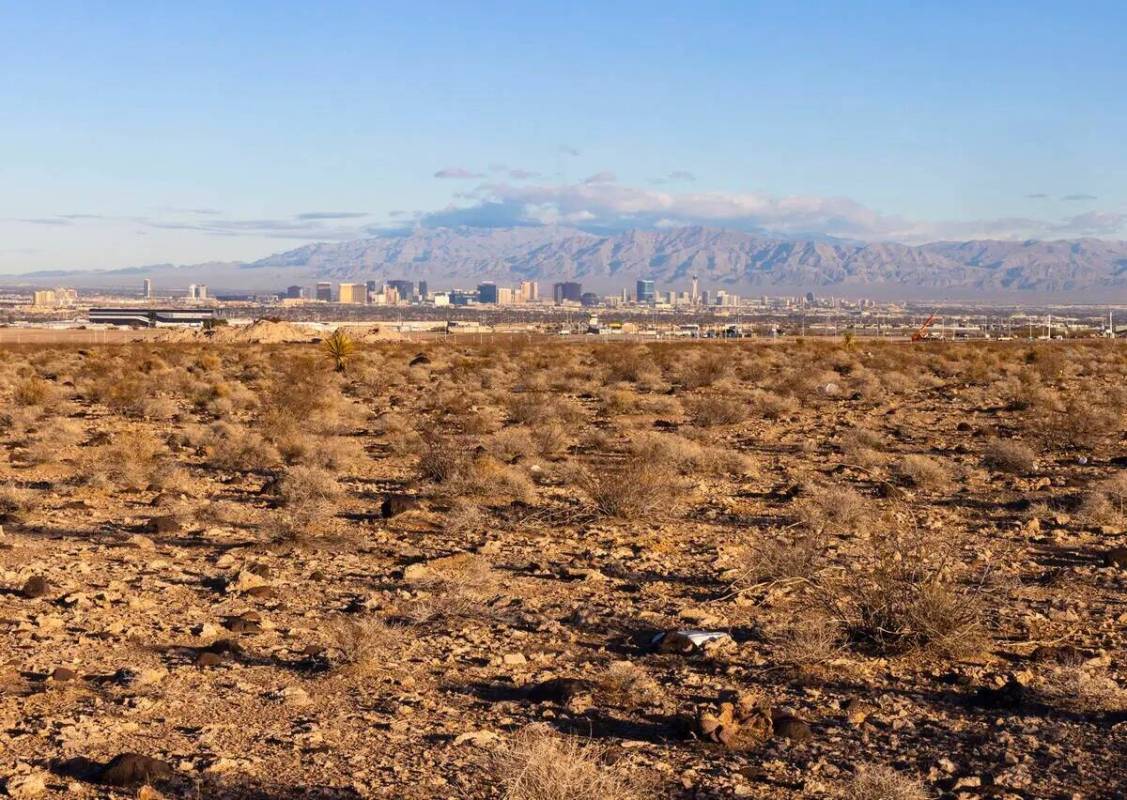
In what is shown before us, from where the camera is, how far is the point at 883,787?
249 inches

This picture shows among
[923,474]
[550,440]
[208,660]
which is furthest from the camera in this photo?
[550,440]

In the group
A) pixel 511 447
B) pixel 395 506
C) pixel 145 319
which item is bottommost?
pixel 395 506

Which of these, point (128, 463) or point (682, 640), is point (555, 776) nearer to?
point (682, 640)

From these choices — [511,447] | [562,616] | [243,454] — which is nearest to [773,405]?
[511,447]

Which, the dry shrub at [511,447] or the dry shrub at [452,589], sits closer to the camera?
the dry shrub at [452,589]

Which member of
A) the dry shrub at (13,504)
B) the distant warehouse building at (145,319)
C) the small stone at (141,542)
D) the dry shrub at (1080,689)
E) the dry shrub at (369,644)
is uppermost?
the distant warehouse building at (145,319)

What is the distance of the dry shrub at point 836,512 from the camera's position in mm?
14078

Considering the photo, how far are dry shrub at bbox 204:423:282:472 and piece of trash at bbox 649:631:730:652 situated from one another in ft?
35.6

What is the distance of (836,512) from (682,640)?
561 centimetres

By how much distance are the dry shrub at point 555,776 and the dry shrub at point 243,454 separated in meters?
13.1

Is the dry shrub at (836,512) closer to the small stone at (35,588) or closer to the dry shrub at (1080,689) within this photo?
the dry shrub at (1080,689)

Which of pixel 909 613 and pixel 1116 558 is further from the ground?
pixel 909 613

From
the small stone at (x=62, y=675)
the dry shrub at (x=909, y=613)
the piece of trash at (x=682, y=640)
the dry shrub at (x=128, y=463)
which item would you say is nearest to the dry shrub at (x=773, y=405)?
the dry shrub at (x=128, y=463)

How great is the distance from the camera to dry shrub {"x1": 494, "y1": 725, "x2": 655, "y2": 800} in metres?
6.06
